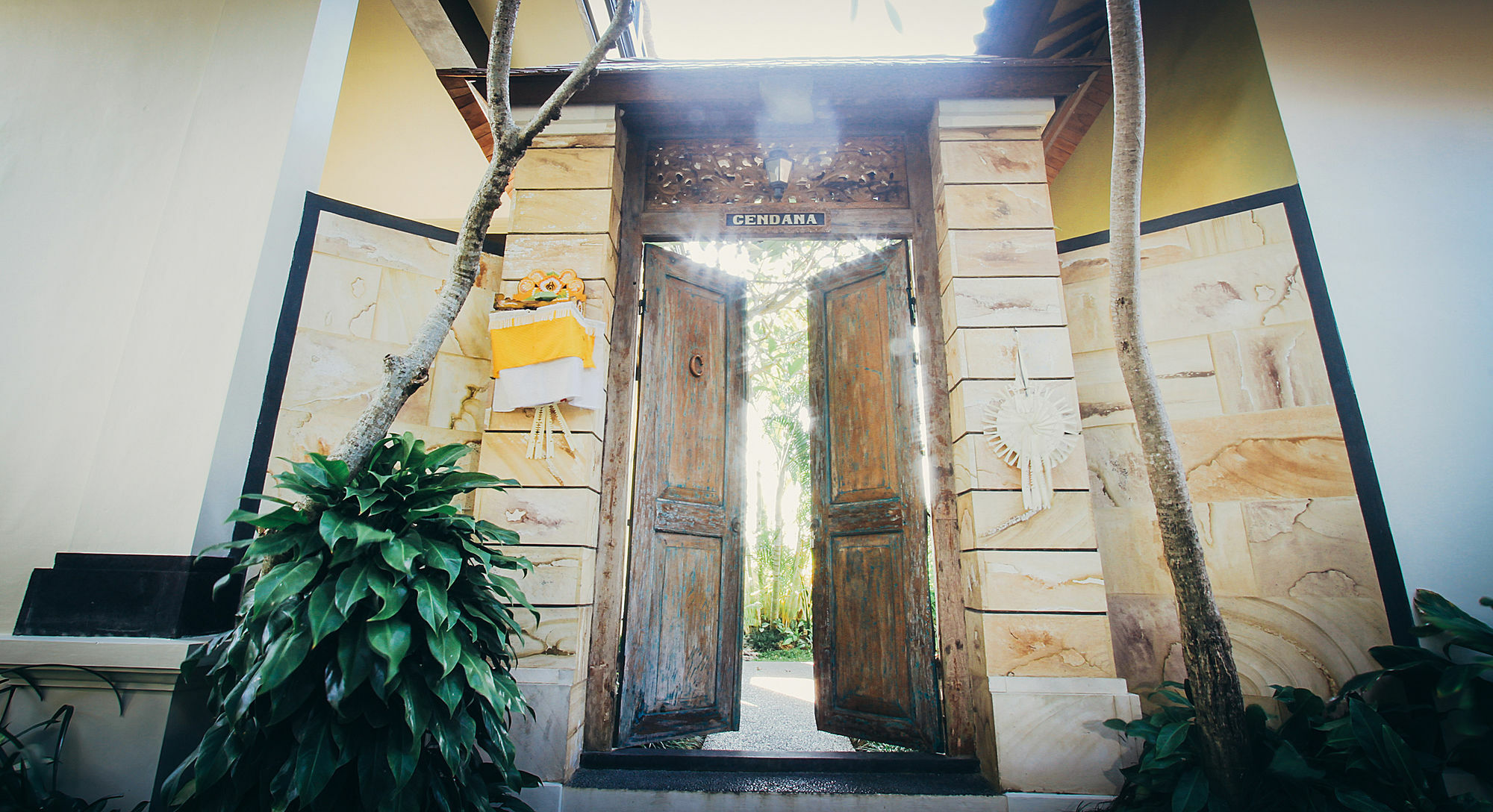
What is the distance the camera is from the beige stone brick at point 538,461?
2.68 m

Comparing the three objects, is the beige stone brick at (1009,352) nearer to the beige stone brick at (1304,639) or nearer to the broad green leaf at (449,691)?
the beige stone brick at (1304,639)

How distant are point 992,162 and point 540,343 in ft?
8.11

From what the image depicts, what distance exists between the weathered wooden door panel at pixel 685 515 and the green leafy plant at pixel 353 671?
1.10 meters

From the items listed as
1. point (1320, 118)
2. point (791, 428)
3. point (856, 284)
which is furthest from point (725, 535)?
point (791, 428)

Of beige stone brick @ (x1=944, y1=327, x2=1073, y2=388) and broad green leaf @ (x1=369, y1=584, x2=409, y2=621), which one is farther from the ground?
beige stone brick @ (x1=944, y1=327, x2=1073, y2=388)

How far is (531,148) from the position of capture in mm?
3191

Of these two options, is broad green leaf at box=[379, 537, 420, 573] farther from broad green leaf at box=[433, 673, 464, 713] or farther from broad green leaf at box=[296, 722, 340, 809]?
broad green leaf at box=[296, 722, 340, 809]

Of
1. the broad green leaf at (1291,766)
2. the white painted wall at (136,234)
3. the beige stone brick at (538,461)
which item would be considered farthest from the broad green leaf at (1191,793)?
the white painted wall at (136,234)

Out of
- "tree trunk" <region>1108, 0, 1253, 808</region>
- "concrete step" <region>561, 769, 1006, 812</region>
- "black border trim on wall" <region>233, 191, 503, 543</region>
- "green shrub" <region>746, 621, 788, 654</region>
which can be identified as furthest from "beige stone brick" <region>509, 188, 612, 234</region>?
"green shrub" <region>746, 621, 788, 654</region>

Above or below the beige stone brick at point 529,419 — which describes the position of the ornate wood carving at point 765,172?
above

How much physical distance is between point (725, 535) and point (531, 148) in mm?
2422

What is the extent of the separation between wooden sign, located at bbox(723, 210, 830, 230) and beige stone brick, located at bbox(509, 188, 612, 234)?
693 mm

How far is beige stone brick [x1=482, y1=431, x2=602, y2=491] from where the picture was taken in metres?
2.68

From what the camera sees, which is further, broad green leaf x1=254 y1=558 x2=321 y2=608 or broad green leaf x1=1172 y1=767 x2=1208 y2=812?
broad green leaf x1=1172 y1=767 x2=1208 y2=812
